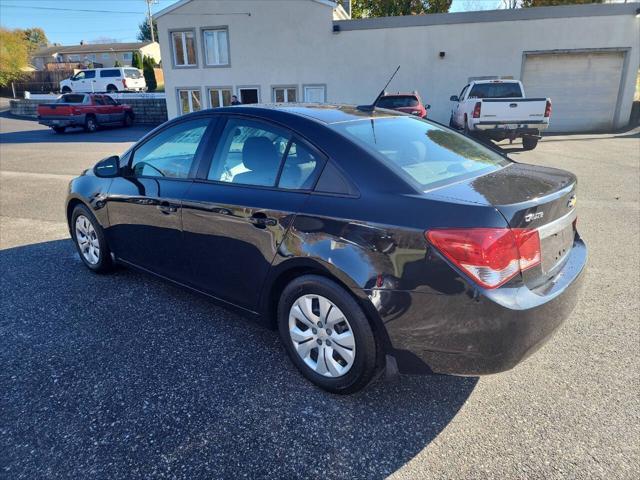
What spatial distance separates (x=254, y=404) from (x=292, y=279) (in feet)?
2.47

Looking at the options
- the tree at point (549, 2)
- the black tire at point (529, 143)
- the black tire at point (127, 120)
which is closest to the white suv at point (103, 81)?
the black tire at point (127, 120)

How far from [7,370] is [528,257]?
3240mm

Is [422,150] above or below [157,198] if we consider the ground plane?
above

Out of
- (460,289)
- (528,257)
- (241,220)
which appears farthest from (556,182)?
(241,220)

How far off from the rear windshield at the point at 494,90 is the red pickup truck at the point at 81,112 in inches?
719

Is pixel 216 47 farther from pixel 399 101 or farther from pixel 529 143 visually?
pixel 529 143

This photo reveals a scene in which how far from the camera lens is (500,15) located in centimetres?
1819

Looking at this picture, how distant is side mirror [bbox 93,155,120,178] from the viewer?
389 centimetres

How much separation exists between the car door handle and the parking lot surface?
0.86 meters

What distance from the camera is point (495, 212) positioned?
2.12m

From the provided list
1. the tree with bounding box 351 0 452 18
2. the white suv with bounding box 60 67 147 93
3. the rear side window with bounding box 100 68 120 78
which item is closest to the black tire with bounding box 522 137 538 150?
the tree with bounding box 351 0 452 18

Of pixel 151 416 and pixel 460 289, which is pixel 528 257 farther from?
pixel 151 416

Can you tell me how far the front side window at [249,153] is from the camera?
289 cm

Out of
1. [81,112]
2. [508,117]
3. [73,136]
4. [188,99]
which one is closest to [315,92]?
[188,99]
